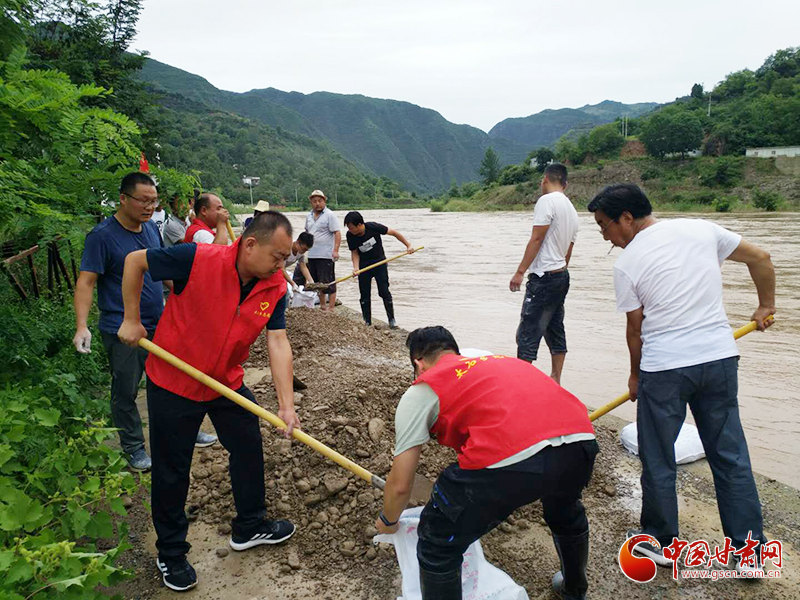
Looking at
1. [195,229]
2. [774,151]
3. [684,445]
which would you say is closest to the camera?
[684,445]

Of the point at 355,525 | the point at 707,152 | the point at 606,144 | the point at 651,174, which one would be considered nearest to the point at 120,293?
the point at 355,525

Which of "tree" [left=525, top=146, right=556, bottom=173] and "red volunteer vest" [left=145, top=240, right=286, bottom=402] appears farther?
"tree" [left=525, top=146, right=556, bottom=173]

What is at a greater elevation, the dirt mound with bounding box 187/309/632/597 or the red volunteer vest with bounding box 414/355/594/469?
the red volunteer vest with bounding box 414/355/594/469

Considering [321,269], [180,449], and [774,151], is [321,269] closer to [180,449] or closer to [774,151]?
[180,449]

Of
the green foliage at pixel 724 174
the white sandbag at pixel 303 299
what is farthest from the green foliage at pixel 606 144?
the white sandbag at pixel 303 299

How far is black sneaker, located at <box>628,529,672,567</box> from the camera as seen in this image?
2.45 m

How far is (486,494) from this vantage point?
5.74ft

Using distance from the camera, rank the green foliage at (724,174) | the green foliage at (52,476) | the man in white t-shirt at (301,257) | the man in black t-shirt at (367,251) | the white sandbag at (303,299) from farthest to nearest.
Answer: the green foliage at (724,174), the white sandbag at (303,299), the man in black t-shirt at (367,251), the man in white t-shirt at (301,257), the green foliage at (52,476)

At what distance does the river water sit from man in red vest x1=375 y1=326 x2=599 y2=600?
2.82 m

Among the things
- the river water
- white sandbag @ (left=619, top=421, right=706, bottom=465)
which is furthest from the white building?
white sandbag @ (left=619, top=421, right=706, bottom=465)

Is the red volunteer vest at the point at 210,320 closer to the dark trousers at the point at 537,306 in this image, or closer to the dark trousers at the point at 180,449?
the dark trousers at the point at 180,449

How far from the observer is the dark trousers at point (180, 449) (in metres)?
2.28

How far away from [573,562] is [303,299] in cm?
574

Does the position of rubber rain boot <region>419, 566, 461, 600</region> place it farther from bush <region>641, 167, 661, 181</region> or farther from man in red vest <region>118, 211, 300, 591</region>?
bush <region>641, 167, 661, 181</region>
